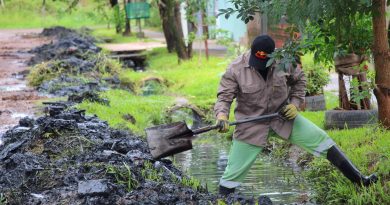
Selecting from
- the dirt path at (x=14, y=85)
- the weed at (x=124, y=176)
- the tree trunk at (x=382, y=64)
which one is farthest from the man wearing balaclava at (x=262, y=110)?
the dirt path at (x=14, y=85)

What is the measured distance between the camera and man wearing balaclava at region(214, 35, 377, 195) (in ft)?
23.6

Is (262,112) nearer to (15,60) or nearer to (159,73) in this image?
(159,73)

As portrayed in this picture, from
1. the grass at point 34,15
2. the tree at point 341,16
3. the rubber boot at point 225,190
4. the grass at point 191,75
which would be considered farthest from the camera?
the grass at point 34,15

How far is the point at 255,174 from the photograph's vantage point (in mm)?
9617

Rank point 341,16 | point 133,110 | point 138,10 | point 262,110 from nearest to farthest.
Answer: point 262,110
point 341,16
point 133,110
point 138,10

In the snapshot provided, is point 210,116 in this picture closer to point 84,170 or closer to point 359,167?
point 359,167

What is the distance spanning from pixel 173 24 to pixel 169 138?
15944 mm

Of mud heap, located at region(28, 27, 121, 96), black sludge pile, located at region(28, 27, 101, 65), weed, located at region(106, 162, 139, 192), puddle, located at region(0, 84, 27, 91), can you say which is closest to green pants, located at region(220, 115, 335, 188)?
weed, located at region(106, 162, 139, 192)

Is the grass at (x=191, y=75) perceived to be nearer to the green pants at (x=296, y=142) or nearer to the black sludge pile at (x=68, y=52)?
the black sludge pile at (x=68, y=52)

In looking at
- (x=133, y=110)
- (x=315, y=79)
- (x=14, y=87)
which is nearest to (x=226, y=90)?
(x=315, y=79)

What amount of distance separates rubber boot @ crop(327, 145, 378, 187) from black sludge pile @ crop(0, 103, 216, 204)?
119 cm

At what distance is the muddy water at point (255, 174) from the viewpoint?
8.49 m

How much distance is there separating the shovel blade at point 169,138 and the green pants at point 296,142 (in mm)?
488

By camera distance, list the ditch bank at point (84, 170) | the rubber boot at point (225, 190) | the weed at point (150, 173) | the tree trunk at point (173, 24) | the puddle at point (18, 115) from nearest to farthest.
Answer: the ditch bank at point (84, 170), the rubber boot at point (225, 190), the weed at point (150, 173), the puddle at point (18, 115), the tree trunk at point (173, 24)
